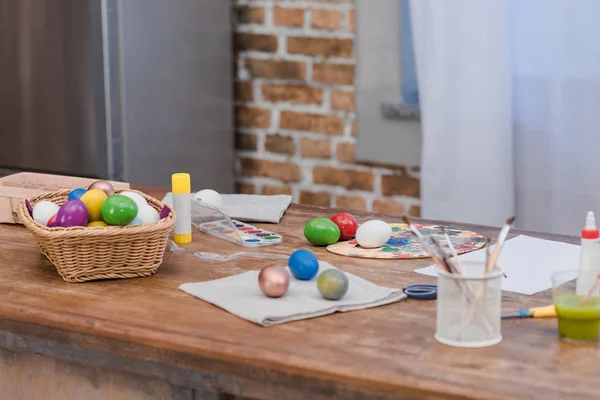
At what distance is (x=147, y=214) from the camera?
1.56 metres

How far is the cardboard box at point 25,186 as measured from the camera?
184 centimetres

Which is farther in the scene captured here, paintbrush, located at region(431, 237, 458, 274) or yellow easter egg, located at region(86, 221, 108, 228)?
yellow easter egg, located at region(86, 221, 108, 228)

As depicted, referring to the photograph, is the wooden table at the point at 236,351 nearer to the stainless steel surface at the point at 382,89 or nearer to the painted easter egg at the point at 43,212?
the painted easter egg at the point at 43,212

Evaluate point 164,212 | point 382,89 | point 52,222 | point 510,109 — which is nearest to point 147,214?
point 164,212

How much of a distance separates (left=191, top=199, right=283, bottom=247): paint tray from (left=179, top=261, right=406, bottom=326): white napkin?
0.22m

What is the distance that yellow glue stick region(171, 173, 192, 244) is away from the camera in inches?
67.0

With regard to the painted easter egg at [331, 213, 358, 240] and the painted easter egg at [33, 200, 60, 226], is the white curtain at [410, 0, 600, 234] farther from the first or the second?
the painted easter egg at [33, 200, 60, 226]

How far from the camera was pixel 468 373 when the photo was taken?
1126mm

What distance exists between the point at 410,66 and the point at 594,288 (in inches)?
68.6

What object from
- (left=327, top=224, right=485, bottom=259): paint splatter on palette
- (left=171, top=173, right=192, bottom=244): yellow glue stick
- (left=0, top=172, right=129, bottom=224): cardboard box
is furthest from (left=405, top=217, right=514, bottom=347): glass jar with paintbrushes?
(left=0, top=172, right=129, bottom=224): cardboard box

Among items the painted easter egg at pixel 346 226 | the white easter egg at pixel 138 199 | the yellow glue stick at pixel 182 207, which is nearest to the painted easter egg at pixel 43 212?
the white easter egg at pixel 138 199

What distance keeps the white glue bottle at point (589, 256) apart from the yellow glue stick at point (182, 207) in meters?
0.69

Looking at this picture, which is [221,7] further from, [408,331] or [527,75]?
[408,331]

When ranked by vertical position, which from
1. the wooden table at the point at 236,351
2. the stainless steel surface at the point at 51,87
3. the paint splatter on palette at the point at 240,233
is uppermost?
the stainless steel surface at the point at 51,87
